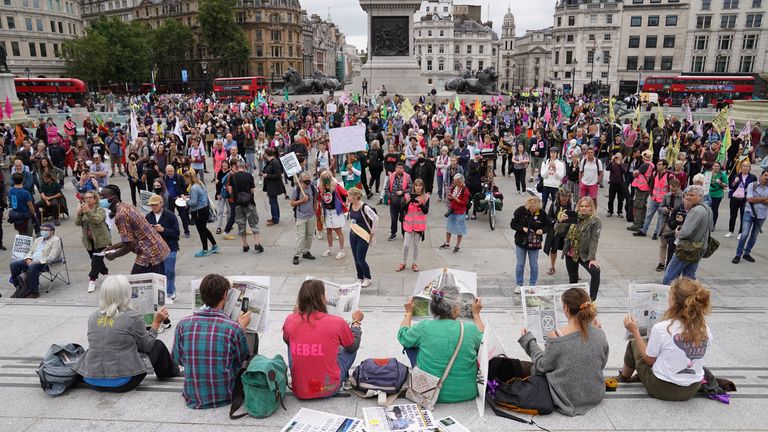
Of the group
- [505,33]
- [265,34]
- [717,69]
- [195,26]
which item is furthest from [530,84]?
[195,26]

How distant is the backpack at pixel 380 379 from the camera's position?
500cm

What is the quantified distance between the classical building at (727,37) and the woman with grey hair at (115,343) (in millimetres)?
94799

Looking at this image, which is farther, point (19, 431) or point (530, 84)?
point (530, 84)

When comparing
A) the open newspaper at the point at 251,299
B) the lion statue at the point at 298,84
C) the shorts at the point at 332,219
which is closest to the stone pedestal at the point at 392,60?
the lion statue at the point at 298,84

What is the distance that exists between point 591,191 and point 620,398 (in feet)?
28.6

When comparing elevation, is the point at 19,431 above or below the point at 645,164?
below

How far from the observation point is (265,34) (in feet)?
335

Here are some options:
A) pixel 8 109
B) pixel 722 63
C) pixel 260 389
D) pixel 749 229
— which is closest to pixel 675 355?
pixel 260 389

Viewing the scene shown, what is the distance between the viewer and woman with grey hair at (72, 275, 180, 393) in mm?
4938

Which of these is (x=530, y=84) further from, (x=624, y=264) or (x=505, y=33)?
(x=624, y=264)

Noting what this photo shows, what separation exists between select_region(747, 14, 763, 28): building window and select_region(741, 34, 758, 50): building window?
1392mm

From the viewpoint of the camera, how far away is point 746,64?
7988cm

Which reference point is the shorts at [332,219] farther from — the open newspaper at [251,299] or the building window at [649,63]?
the building window at [649,63]

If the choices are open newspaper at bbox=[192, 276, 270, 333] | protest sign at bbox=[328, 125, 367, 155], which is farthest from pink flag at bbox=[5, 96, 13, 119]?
open newspaper at bbox=[192, 276, 270, 333]
